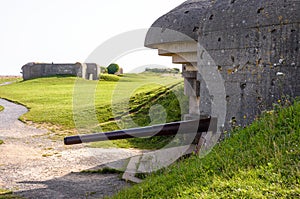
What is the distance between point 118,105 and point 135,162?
858cm

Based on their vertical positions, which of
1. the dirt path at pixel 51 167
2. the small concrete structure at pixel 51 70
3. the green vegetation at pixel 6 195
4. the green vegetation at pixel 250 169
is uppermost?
the small concrete structure at pixel 51 70

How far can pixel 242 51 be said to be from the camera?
4.51 m

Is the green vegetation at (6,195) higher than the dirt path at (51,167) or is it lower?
higher

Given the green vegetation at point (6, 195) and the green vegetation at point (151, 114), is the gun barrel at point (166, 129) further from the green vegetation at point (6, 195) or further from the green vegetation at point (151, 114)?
the green vegetation at point (151, 114)

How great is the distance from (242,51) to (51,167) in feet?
17.7

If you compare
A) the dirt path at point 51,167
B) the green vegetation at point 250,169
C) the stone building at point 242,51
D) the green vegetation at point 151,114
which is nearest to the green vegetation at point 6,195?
the dirt path at point 51,167

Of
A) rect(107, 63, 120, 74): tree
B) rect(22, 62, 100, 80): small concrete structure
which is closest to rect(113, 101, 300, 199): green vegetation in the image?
rect(22, 62, 100, 80): small concrete structure

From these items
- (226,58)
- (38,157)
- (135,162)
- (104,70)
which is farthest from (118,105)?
(104,70)

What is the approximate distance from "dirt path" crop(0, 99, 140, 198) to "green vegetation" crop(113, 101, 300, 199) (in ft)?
7.79

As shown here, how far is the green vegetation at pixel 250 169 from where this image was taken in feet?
9.43

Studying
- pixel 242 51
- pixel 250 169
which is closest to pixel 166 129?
pixel 242 51

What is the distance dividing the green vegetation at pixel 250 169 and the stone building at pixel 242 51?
35cm

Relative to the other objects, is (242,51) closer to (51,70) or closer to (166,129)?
(166,129)

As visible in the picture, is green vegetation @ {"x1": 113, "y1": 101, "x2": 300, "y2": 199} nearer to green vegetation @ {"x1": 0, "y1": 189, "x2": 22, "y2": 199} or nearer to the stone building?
the stone building
